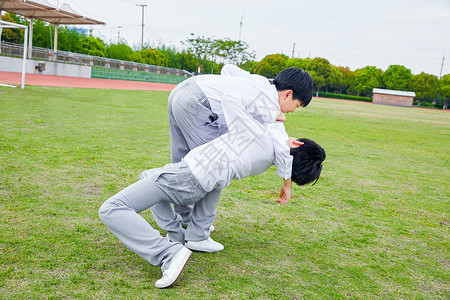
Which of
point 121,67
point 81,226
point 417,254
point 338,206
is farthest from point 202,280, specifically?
point 121,67

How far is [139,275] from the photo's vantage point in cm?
239

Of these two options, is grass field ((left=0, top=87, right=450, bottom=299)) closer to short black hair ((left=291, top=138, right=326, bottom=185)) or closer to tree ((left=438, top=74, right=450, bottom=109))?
short black hair ((left=291, top=138, right=326, bottom=185))

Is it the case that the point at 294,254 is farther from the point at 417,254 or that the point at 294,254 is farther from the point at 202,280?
the point at 417,254

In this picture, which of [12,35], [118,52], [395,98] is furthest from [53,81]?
[395,98]

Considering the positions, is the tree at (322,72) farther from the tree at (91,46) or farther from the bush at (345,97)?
the tree at (91,46)

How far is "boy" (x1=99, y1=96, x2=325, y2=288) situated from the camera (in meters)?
2.27

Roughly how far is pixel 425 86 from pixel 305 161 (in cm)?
7030

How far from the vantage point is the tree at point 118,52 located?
147 ft

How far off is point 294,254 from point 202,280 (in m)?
0.91

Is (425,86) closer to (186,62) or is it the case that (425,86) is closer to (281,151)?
(186,62)

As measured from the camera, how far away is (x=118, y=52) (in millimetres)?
45031

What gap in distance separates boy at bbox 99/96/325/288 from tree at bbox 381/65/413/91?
73397 millimetres

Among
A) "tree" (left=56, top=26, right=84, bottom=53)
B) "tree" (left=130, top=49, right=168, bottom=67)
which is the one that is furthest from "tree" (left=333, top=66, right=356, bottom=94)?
"tree" (left=56, top=26, right=84, bottom=53)

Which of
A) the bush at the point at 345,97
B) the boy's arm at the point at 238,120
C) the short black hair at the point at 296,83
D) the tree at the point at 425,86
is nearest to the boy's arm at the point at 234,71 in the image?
the short black hair at the point at 296,83
